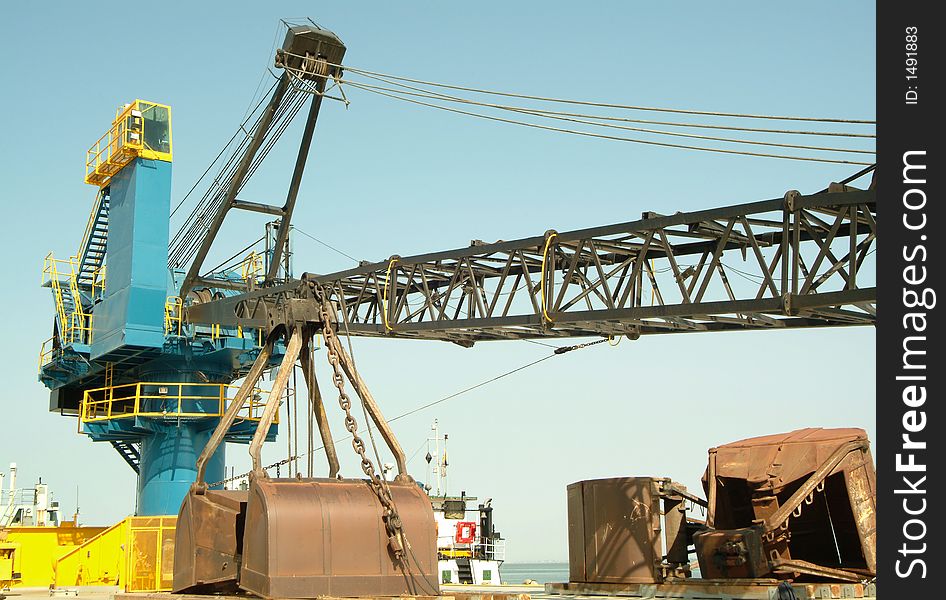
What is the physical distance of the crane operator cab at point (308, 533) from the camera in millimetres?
14047

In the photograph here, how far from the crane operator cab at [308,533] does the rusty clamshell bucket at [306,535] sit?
0.01m

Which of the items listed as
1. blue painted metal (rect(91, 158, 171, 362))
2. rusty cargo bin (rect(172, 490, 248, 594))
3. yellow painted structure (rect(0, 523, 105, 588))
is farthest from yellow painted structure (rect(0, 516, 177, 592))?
rusty cargo bin (rect(172, 490, 248, 594))

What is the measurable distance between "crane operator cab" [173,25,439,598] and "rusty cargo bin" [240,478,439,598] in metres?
0.01

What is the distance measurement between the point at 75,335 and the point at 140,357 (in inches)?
108

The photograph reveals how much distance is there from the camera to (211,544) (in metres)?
15.3

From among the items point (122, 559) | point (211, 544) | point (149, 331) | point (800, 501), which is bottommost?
point (122, 559)

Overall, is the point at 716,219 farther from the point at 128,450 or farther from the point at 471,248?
the point at 128,450

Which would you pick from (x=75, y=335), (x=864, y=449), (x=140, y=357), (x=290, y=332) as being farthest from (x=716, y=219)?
(x=75, y=335)

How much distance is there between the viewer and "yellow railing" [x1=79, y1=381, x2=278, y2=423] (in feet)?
109

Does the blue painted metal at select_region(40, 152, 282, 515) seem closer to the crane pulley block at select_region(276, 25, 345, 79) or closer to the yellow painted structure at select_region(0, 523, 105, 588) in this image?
the yellow painted structure at select_region(0, 523, 105, 588)

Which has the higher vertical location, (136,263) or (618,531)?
(136,263)

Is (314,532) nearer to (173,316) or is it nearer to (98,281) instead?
(173,316)

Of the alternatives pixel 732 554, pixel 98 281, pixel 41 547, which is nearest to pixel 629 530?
pixel 732 554

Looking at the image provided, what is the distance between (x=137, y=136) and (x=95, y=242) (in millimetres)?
4616
